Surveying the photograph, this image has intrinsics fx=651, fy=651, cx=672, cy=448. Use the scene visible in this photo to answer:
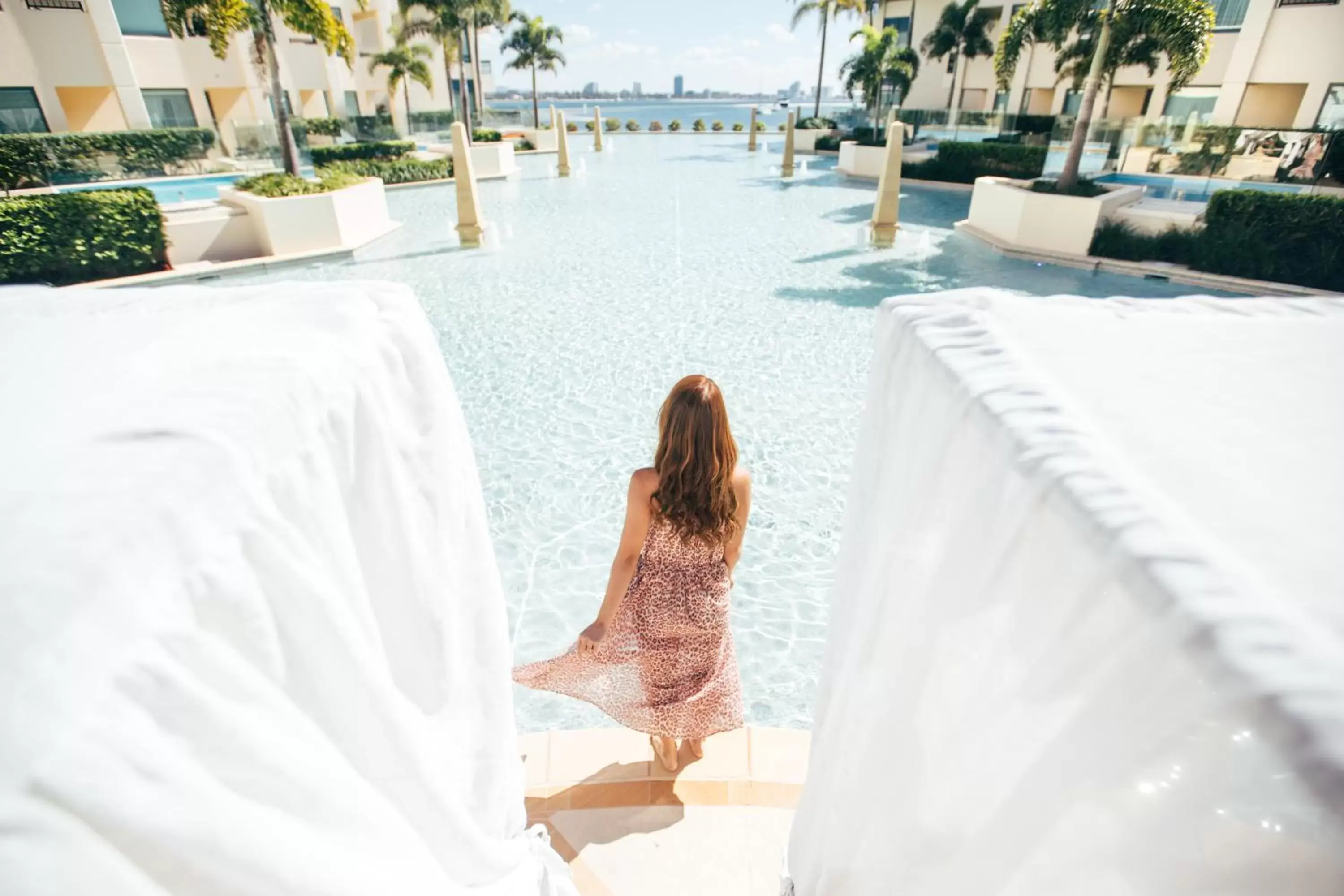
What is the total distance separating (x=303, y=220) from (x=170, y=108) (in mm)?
18347

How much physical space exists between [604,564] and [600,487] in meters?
1.05

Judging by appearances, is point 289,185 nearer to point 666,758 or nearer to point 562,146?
point 562,146

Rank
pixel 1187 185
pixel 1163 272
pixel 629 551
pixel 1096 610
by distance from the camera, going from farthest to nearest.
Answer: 1. pixel 1187 185
2. pixel 1163 272
3. pixel 629 551
4. pixel 1096 610

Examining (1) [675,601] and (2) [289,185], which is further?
(2) [289,185]

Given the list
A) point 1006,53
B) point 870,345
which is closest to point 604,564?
point 870,345

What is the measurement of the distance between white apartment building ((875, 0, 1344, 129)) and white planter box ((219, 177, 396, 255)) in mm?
19475

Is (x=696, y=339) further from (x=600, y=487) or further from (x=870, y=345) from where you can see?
(x=600, y=487)

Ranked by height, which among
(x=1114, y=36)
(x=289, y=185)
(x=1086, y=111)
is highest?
(x=1114, y=36)

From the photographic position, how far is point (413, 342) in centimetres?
188

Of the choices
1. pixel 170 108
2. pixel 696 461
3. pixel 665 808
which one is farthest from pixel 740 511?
pixel 170 108

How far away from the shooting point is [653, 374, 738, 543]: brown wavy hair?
8.41ft

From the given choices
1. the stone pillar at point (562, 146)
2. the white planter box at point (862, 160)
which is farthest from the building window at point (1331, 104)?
the stone pillar at point (562, 146)

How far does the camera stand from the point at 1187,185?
13.2 m

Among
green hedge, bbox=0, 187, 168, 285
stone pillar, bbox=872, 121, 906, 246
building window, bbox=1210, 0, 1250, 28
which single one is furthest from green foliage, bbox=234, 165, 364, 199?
building window, bbox=1210, 0, 1250, 28
